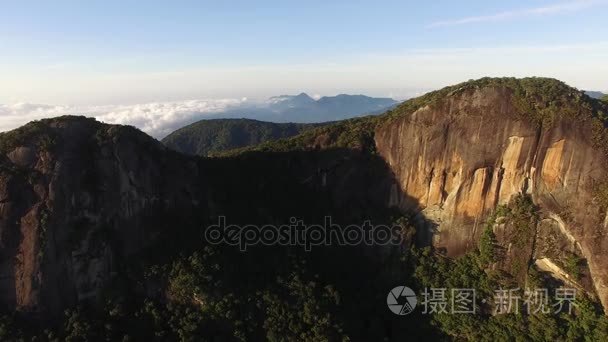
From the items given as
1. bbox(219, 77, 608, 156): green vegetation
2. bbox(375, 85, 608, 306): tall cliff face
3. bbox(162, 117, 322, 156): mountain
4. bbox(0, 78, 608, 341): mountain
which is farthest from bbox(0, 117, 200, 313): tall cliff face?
bbox(162, 117, 322, 156): mountain

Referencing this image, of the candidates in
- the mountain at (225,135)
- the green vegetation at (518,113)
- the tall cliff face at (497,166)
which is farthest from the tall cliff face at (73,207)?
the mountain at (225,135)

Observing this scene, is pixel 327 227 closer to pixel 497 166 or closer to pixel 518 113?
pixel 497 166

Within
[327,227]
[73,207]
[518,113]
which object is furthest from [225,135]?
[518,113]

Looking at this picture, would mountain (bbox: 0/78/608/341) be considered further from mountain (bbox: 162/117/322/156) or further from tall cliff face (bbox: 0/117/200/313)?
mountain (bbox: 162/117/322/156)

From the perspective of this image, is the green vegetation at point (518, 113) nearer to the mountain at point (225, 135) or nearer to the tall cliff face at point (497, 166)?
the tall cliff face at point (497, 166)

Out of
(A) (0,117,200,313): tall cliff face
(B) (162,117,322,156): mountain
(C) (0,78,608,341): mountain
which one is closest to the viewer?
(A) (0,117,200,313): tall cliff face

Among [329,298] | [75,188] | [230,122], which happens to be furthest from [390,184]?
[230,122]

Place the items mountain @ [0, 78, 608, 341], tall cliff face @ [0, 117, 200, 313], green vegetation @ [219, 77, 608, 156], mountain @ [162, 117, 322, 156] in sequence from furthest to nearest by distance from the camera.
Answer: mountain @ [162, 117, 322, 156] → green vegetation @ [219, 77, 608, 156] → mountain @ [0, 78, 608, 341] → tall cliff face @ [0, 117, 200, 313]
